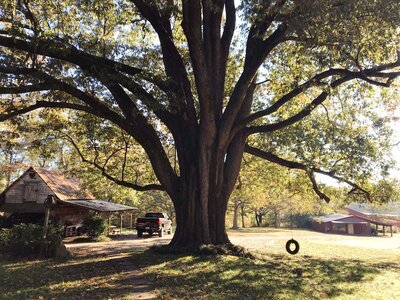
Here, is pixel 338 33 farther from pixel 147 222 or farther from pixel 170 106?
pixel 147 222

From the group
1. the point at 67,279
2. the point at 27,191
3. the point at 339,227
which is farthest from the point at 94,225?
the point at 339,227

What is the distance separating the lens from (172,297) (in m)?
7.55

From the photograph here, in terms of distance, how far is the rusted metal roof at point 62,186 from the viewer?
26422mm

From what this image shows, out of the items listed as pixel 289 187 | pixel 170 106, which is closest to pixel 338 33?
pixel 170 106

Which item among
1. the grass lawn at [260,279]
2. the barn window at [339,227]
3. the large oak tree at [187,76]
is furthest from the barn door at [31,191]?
the barn window at [339,227]

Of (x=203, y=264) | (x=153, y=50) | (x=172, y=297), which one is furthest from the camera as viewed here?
(x=153, y=50)

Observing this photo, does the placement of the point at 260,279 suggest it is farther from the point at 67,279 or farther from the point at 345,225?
the point at 345,225

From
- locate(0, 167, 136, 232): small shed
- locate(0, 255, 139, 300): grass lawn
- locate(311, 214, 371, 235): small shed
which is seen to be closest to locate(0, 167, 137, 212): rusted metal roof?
locate(0, 167, 136, 232): small shed

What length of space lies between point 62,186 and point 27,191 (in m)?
2.46

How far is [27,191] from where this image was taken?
2645 centimetres

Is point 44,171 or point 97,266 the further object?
point 44,171

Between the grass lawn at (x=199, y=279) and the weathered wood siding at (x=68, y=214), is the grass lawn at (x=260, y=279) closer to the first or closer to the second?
the grass lawn at (x=199, y=279)

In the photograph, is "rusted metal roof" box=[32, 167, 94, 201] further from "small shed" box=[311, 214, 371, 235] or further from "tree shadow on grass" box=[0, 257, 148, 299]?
"small shed" box=[311, 214, 371, 235]

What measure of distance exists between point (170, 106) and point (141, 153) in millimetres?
11114
